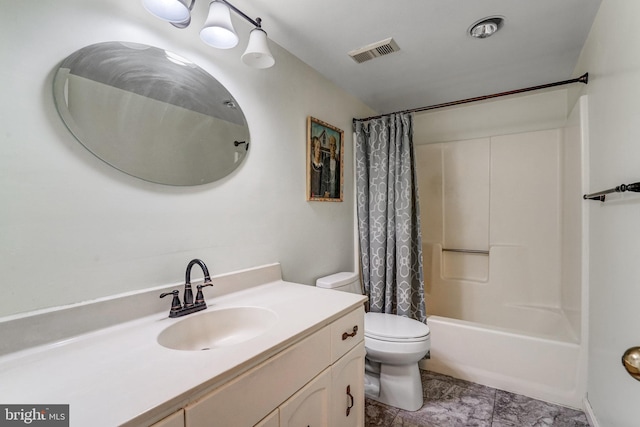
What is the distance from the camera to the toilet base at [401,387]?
1.62 meters

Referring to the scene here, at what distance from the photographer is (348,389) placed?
1.16m

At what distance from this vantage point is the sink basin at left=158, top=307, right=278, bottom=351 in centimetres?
97

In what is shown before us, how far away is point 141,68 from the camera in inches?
39.4

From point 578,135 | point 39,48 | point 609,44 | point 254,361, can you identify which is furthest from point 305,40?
point 578,135

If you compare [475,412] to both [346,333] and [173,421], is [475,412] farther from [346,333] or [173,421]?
[173,421]

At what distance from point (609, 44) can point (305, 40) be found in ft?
4.83

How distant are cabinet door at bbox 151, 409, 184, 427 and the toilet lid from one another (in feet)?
4.16

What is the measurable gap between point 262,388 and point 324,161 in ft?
4.98

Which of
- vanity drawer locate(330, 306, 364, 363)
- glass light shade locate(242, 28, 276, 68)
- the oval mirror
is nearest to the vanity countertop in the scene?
vanity drawer locate(330, 306, 364, 363)

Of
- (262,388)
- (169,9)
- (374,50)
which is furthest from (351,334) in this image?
(374,50)

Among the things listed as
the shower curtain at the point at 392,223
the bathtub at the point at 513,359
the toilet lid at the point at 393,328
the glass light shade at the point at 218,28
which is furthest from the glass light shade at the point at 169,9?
the bathtub at the point at 513,359

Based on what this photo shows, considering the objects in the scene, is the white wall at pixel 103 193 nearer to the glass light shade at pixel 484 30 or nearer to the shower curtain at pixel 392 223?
the shower curtain at pixel 392 223

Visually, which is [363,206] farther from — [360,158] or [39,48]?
[39,48]

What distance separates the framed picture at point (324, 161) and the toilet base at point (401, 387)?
3.94 ft
